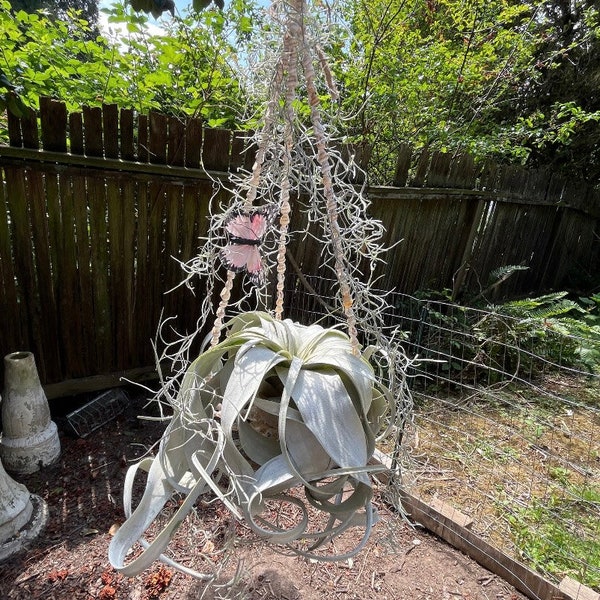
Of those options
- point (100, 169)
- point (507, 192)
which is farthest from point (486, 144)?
point (100, 169)

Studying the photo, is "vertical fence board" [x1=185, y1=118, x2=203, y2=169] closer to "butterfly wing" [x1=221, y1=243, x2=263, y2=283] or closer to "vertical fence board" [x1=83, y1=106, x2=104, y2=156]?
"vertical fence board" [x1=83, y1=106, x2=104, y2=156]

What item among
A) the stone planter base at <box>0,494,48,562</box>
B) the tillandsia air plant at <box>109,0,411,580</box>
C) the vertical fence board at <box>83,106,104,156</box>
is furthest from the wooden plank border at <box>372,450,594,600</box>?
the vertical fence board at <box>83,106,104,156</box>

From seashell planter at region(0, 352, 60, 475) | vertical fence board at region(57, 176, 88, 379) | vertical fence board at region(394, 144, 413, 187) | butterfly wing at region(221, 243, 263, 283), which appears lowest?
seashell planter at region(0, 352, 60, 475)

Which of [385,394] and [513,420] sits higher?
[385,394]

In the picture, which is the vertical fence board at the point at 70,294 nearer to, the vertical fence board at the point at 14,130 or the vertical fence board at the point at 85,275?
the vertical fence board at the point at 85,275

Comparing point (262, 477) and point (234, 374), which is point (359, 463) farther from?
point (234, 374)

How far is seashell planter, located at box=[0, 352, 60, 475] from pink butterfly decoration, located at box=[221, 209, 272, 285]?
1.47m

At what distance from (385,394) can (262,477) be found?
12.7 inches

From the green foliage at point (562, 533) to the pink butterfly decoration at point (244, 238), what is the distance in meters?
1.74

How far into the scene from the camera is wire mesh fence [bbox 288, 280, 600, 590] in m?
1.73

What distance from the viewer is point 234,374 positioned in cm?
80

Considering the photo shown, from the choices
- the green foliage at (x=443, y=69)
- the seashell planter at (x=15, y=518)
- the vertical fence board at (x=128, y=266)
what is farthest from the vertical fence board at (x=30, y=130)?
the green foliage at (x=443, y=69)

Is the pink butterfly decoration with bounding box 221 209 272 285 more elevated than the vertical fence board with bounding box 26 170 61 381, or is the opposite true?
the pink butterfly decoration with bounding box 221 209 272 285

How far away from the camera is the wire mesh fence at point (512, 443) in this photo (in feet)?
5.67
